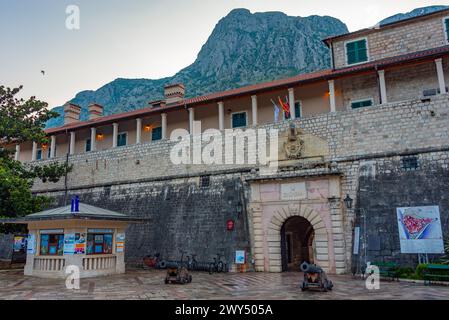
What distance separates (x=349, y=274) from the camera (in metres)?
14.5

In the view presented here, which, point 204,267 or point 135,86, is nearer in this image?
point 204,267

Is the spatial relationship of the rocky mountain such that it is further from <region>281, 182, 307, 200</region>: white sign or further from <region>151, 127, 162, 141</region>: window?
<region>281, 182, 307, 200</region>: white sign

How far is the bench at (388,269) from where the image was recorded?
12.5m

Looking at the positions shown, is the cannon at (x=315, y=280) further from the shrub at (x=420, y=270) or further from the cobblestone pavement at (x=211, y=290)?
the shrub at (x=420, y=270)

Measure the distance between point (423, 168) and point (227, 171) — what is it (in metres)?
9.04

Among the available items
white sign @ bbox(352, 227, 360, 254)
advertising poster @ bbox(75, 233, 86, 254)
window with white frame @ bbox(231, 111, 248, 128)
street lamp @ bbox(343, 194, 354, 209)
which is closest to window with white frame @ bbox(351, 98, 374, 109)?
street lamp @ bbox(343, 194, 354, 209)

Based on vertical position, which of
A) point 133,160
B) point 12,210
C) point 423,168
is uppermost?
point 133,160

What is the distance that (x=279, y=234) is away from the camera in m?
16.5

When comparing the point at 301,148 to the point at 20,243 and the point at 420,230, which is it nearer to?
the point at 420,230

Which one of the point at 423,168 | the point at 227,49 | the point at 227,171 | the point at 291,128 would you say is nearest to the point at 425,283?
the point at 423,168

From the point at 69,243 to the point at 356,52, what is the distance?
1797cm

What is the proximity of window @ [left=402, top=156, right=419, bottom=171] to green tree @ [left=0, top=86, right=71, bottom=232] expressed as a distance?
692 inches

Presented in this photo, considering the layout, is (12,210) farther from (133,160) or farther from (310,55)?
(310,55)

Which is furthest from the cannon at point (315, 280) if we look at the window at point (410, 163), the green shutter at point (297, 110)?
the green shutter at point (297, 110)
